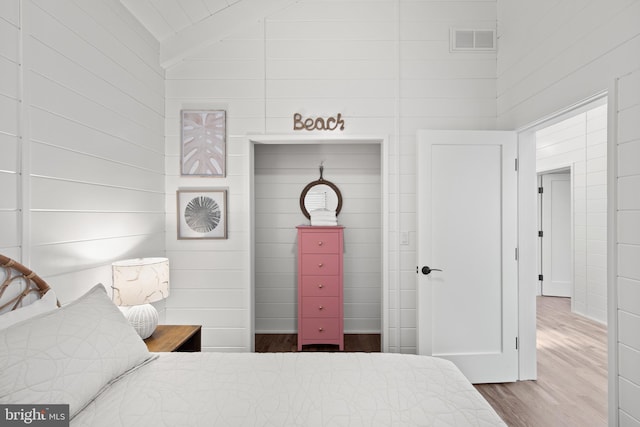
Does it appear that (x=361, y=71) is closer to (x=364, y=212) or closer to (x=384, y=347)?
(x=364, y=212)

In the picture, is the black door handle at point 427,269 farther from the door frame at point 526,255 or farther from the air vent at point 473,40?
the air vent at point 473,40

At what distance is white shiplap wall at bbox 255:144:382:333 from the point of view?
3.74 metres

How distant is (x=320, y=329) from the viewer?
3.31 metres

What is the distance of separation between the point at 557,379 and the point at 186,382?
294cm

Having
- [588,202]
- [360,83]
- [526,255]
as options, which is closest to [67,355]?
[360,83]

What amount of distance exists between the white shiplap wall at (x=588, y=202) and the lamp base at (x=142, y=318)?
5.08m

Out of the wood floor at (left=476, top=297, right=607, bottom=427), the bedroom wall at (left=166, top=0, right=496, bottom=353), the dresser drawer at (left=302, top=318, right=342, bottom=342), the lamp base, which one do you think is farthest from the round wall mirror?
the wood floor at (left=476, top=297, right=607, bottom=427)

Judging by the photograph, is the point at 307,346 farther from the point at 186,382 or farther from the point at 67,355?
the point at 67,355

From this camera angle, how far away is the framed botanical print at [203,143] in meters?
2.91

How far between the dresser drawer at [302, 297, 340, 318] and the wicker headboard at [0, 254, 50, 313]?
2194mm

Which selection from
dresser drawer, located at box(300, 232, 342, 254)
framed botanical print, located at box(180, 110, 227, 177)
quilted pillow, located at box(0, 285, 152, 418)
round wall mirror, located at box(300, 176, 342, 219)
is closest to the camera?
quilted pillow, located at box(0, 285, 152, 418)

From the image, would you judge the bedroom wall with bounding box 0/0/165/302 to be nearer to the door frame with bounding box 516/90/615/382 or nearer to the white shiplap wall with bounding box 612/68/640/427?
the white shiplap wall with bounding box 612/68/640/427

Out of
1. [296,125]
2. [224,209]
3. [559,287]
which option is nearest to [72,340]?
[224,209]

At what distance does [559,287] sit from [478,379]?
155 inches
